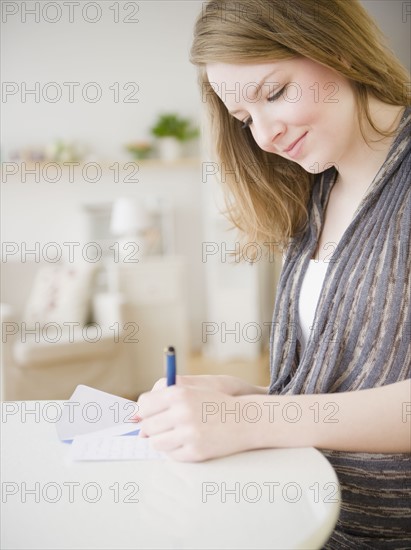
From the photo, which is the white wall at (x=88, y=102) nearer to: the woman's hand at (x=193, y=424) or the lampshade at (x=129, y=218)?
the lampshade at (x=129, y=218)

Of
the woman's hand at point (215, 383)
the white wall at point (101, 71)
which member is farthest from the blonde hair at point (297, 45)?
the white wall at point (101, 71)

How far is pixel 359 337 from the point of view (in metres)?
0.87

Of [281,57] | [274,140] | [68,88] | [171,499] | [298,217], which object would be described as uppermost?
[68,88]

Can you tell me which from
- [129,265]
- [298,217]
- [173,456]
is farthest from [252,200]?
[129,265]

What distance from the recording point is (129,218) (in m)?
4.01

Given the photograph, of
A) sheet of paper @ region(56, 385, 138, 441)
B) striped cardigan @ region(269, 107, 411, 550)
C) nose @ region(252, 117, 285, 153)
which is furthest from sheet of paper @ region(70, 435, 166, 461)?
nose @ region(252, 117, 285, 153)

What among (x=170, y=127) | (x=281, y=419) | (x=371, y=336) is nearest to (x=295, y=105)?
(x=371, y=336)

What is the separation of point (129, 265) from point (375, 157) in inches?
113

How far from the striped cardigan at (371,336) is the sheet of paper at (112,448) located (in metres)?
0.27

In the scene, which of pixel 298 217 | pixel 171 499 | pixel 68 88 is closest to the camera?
pixel 171 499

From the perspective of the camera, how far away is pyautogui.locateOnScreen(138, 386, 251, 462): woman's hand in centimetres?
69

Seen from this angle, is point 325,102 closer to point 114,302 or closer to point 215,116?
point 215,116

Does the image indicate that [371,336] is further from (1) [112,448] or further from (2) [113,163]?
(2) [113,163]

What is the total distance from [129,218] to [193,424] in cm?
339
